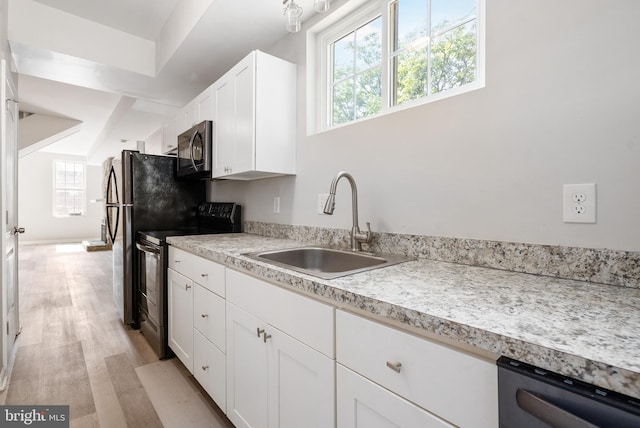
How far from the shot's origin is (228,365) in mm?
1438

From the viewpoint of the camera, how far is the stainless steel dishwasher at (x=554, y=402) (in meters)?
0.44

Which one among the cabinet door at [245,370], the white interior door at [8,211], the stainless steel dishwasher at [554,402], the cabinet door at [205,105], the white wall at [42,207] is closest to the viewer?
the stainless steel dishwasher at [554,402]

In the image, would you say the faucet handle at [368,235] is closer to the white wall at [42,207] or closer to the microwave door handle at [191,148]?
the microwave door handle at [191,148]

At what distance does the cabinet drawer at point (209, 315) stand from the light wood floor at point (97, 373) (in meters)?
0.42

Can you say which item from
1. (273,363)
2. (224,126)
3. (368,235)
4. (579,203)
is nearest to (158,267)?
(224,126)

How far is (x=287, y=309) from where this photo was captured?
108 centimetres

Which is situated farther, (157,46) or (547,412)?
(157,46)

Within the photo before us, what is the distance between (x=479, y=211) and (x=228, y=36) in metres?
2.02

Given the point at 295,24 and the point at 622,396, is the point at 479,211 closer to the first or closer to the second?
the point at 622,396

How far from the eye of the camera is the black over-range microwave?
2.35 m

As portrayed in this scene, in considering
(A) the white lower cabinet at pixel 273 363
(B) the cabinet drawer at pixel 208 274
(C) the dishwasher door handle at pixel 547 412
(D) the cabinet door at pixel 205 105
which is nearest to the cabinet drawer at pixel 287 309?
(A) the white lower cabinet at pixel 273 363

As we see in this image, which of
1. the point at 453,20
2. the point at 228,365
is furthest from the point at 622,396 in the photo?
the point at 453,20

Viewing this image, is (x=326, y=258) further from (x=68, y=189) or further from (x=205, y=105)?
(x=68, y=189)

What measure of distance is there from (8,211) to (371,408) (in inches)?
99.5
